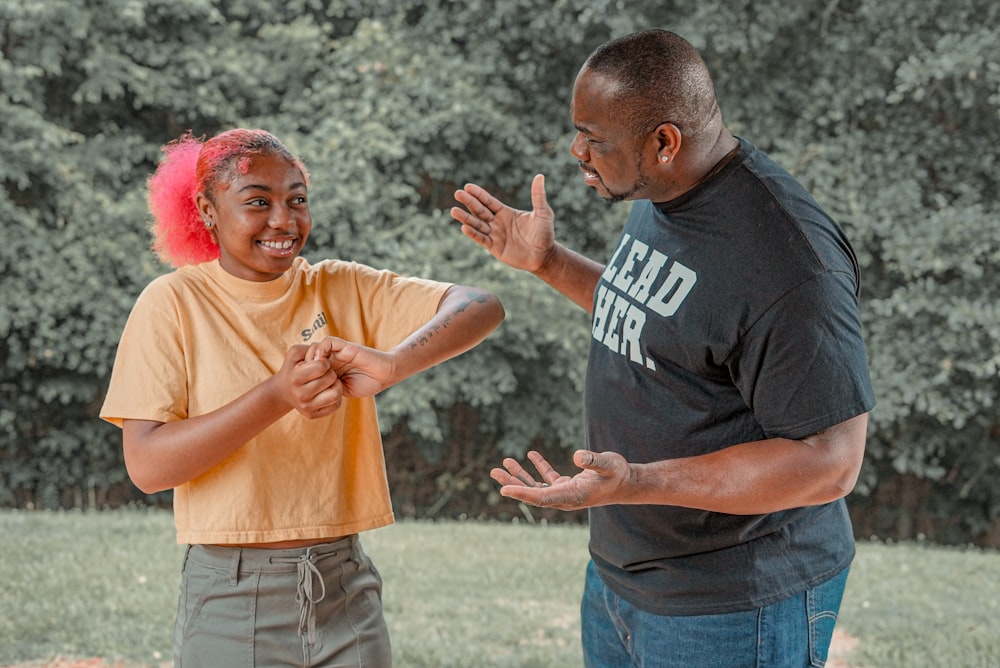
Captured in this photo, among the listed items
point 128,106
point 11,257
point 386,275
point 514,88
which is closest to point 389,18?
point 514,88

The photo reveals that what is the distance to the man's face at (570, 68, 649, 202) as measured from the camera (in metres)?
1.79

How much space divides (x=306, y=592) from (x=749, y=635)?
0.75 metres

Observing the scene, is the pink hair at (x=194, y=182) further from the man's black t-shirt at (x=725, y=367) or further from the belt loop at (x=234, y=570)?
the man's black t-shirt at (x=725, y=367)

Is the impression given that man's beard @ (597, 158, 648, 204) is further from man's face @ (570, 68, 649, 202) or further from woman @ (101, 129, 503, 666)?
woman @ (101, 129, 503, 666)

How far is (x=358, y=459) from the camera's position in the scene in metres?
2.00

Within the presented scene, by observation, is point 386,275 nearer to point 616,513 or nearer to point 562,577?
point 616,513

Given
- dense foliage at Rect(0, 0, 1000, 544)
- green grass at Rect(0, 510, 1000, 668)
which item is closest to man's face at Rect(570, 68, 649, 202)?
green grass at Rect(0, 510, 1000, 668)

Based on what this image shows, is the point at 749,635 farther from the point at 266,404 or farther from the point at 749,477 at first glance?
the point at 266,404

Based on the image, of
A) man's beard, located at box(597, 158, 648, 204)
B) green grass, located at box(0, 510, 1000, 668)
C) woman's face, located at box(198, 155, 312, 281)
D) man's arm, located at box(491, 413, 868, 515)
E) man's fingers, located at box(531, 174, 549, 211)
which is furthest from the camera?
green grass, located at box(0, 510, 1000, 668)

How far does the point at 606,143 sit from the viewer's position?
1.81m

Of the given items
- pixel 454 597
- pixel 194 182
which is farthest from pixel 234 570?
pixel 454 597

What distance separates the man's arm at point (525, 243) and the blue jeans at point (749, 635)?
0.74 metres

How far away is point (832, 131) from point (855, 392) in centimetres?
757

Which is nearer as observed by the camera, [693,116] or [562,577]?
[693,116]
